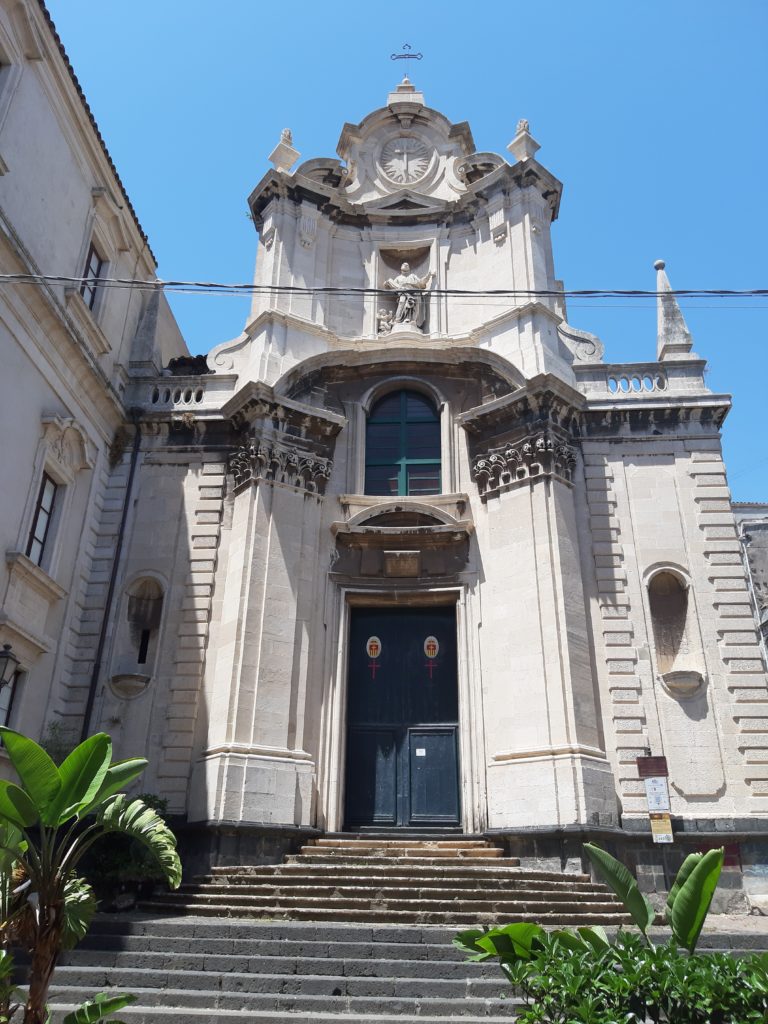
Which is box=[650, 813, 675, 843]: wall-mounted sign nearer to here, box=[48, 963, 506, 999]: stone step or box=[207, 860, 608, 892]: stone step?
box=[207, 860, 608, 892]: stone step

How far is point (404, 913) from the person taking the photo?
10984 millimetres

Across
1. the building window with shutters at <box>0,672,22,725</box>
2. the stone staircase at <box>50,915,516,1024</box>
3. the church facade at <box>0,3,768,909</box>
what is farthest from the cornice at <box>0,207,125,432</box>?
the stone staircase at <box>50,915,516,1024</box>

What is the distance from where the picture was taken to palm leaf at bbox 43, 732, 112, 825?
774 cm

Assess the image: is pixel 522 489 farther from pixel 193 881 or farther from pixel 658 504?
pixel 193 881

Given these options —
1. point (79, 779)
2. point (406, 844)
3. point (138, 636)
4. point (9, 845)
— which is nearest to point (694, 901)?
point (79, 779)

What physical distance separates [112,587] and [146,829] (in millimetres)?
8560

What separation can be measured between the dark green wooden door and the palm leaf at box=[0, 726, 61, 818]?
8.20 meters

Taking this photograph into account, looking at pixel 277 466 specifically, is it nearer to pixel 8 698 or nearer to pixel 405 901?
pixel 8 698

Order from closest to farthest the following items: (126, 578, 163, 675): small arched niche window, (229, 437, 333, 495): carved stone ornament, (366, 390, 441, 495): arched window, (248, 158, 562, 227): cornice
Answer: (126, 578, 163, 675): small arched niche window < (229, 437, 333, 495): carved stone ornament < (366, 390, 441, 495): arched window < (248, 158, 562, 227): cornice

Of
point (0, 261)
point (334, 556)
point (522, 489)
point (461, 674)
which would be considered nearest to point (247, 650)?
point (334, 556)

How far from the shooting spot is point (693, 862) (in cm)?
721

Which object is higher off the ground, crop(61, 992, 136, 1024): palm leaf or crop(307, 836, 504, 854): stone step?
crop(307, 836, 504, 854): stone step

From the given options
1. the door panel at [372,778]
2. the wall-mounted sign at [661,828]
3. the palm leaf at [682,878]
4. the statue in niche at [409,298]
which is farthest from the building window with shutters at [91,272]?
the palm leaf at [682,878]

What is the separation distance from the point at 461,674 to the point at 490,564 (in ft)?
6.91
